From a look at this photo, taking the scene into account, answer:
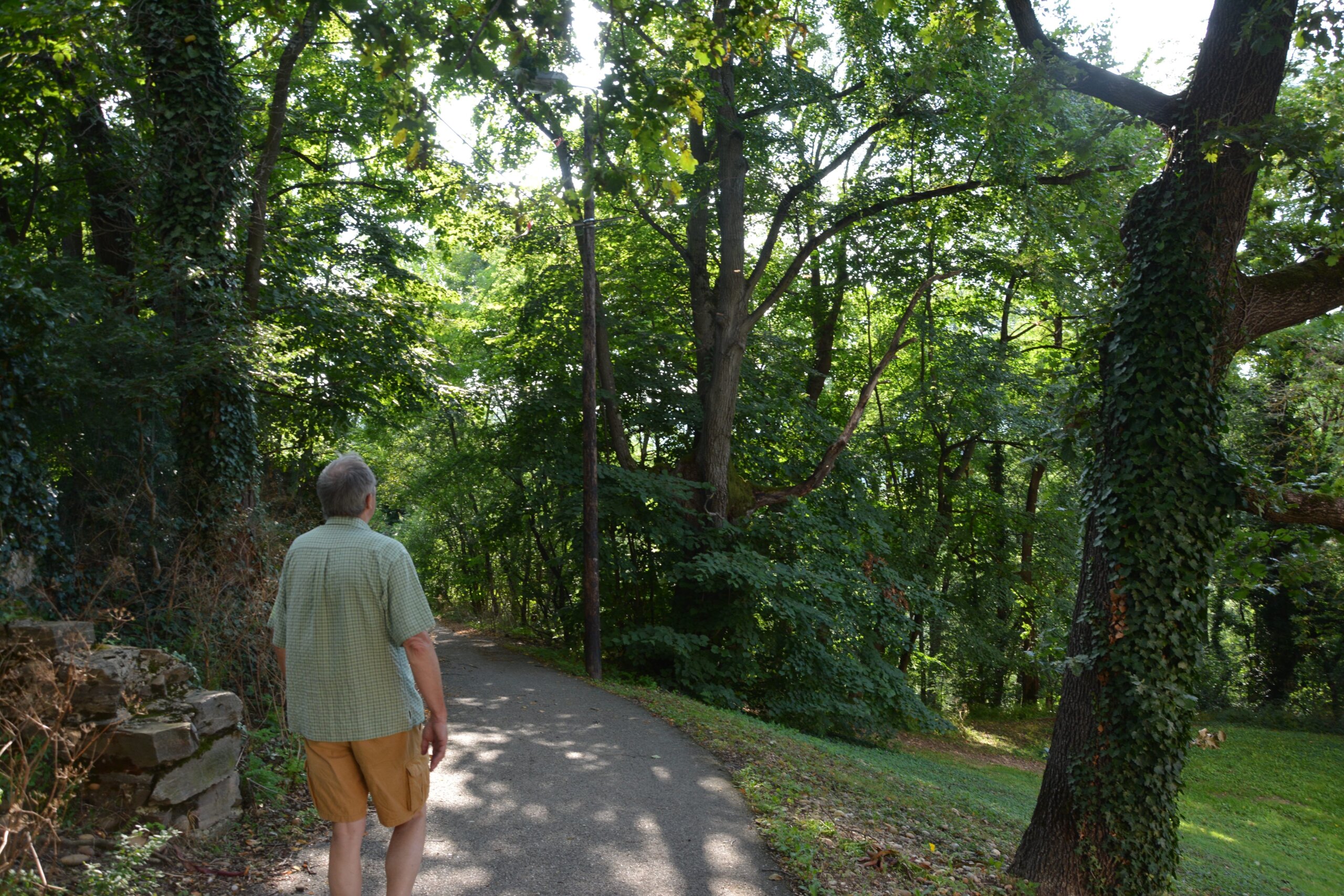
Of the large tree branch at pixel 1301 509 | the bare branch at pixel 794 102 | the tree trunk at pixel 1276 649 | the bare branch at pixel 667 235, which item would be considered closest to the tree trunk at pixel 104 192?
the bare branch at pixel 667 235

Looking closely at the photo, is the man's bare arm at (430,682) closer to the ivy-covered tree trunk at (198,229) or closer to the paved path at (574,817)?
the paved path at (574,817)

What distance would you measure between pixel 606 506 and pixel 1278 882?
10.2 m

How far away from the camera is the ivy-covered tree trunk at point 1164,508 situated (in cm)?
591

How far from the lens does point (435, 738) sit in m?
3.44

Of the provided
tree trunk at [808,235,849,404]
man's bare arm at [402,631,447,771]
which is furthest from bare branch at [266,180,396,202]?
man's bare arm at [402,631,447,771]

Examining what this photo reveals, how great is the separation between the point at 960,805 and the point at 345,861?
24.5 feet

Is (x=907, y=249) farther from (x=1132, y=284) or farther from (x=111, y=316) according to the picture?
(x=111, y=316)

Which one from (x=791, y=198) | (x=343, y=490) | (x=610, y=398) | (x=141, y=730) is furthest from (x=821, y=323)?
A: (x=343, y=490)

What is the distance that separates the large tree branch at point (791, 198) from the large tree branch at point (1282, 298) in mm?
8658

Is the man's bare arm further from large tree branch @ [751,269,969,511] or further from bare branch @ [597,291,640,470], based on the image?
large tree branch @ [751,269,969,511]

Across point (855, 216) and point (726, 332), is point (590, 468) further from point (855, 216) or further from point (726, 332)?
point (855, 216)

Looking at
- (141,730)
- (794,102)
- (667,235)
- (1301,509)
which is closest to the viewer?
(141,730)

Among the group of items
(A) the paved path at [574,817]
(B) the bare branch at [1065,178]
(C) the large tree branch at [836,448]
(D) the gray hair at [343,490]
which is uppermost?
(B) the bare branch at [1065,178]

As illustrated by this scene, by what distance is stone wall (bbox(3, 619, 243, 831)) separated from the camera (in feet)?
14.8
